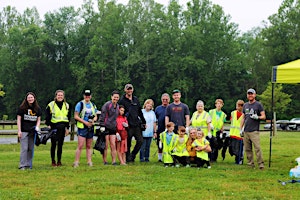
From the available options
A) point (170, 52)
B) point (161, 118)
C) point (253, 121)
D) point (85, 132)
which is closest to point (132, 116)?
point (161, 118)

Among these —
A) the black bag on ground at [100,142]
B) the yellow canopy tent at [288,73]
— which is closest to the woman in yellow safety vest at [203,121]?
the yellow canopy tent at [288,73]

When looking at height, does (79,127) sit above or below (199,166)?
above

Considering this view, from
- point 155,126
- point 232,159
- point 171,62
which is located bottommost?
point 232,159

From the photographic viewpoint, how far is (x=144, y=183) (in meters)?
8.65

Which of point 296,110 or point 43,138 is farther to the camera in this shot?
point 296,110

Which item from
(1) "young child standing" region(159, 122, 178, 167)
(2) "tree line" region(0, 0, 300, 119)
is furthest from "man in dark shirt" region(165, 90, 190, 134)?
(2) "tree line" region(0, 0, 300, 119)

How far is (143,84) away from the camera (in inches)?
2302

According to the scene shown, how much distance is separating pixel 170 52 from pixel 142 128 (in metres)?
47.3

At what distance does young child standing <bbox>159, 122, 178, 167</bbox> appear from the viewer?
11.3 meters

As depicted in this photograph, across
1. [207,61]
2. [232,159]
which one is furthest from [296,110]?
[232,159]

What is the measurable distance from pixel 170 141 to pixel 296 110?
45.3 meters

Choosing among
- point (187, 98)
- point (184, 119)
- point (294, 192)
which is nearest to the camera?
point (294, 192)

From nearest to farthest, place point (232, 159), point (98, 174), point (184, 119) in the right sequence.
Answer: point (98, 174) < point (184, 119) < point (232, 159)

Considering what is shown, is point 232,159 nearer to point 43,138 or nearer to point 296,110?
point 43,138
